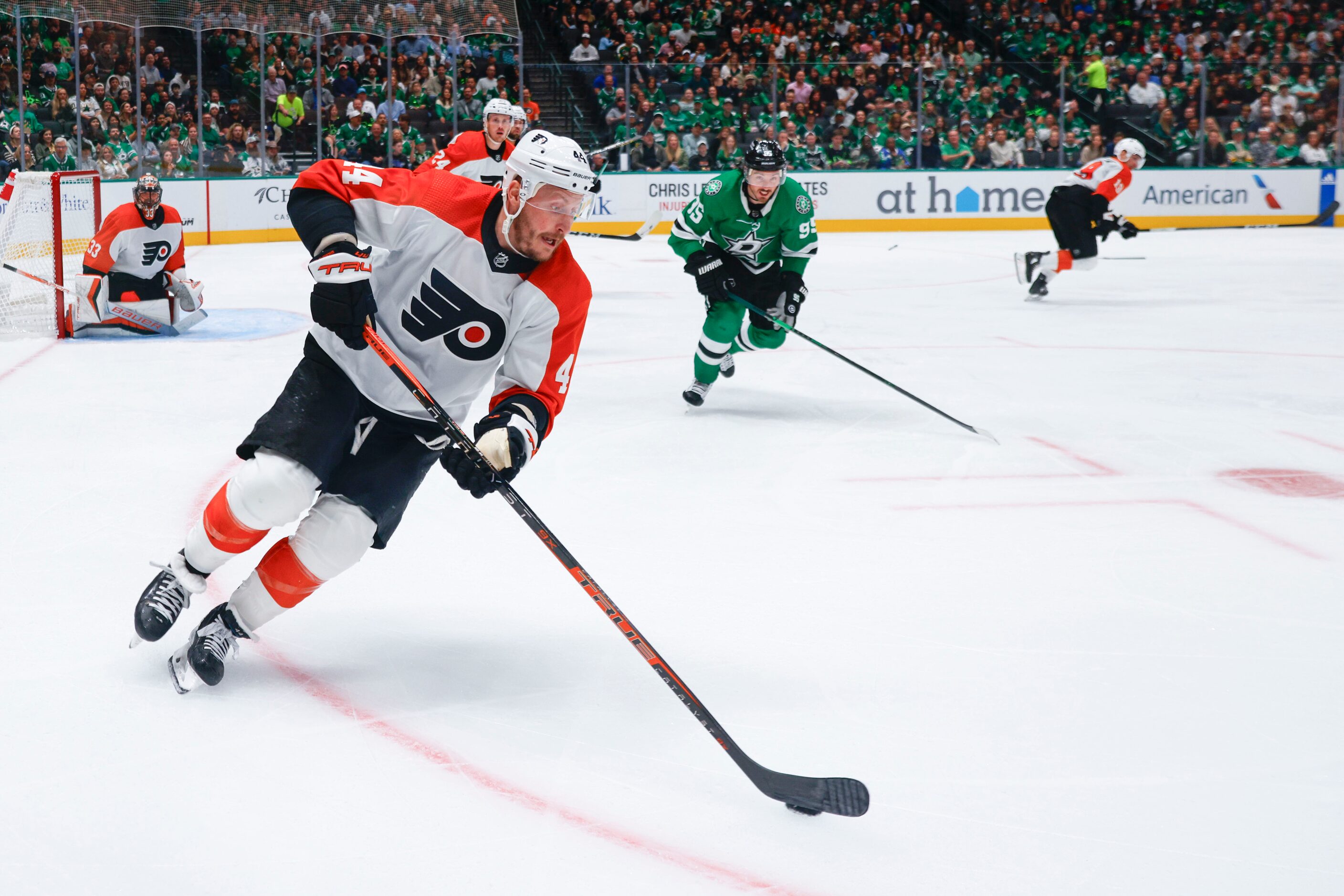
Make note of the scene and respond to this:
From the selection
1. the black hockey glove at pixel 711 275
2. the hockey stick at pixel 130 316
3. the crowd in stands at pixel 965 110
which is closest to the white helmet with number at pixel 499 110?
the black hockey glove at pixel 711 275

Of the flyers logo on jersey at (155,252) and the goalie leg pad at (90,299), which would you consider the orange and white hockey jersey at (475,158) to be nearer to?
the flyers logo on jersey at (155,252)

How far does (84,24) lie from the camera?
1066 cm

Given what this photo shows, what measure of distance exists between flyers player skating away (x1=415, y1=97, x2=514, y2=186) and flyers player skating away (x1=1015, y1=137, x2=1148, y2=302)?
13.4 ft

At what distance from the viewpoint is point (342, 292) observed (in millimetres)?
2150

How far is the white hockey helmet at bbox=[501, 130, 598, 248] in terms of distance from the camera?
2.16m

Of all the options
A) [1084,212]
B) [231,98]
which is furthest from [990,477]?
[231,98]

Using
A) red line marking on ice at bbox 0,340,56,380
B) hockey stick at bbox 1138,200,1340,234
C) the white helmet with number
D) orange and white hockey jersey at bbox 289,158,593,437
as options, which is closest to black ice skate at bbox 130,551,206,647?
orange and white hockey jersey at bbox 289,158,593,437

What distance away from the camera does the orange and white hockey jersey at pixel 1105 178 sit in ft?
29.0

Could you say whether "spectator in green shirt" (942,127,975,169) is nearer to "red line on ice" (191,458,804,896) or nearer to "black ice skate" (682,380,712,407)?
"black ice skate" (682,380,712,407)

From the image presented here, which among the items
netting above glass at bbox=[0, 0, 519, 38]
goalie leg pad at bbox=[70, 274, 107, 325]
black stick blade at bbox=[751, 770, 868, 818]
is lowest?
black stick blade at bbox=[751, 770, 868, 818]

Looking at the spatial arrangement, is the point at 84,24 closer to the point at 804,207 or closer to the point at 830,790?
the point at 804,207

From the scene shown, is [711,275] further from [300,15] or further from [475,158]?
[300,15]

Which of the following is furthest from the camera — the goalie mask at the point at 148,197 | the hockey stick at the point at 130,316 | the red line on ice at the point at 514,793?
the hockey stick at the point at 130,316

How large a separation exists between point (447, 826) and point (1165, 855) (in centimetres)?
105
